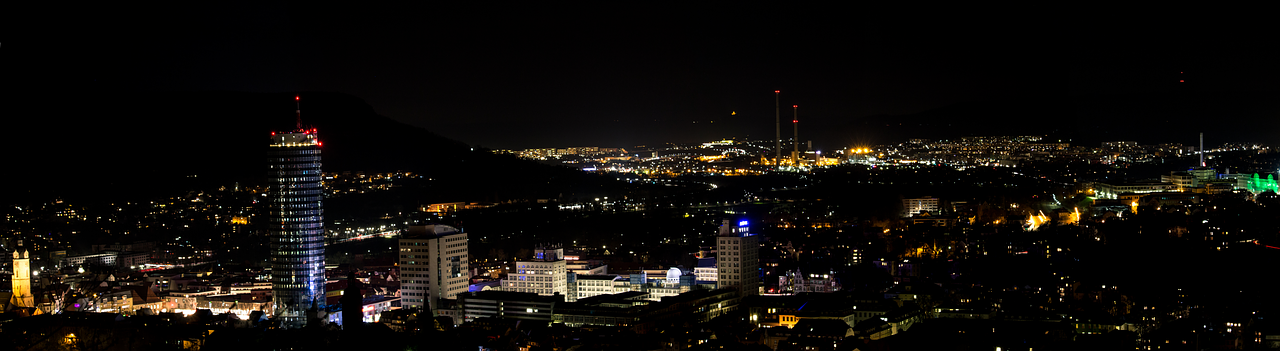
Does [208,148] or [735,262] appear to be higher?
[208,148]

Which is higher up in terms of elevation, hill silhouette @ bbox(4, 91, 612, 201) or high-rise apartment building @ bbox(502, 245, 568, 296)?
hill silhouette @ bbox(4, 91, 612, 201)

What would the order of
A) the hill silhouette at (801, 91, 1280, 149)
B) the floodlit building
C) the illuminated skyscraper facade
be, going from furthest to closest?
the hill silhouette at (801, 91, 1280, 149) → the floodlit building → the illuminated skyscraper facade

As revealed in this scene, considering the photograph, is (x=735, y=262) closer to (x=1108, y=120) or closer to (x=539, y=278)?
(x=539, y=278)

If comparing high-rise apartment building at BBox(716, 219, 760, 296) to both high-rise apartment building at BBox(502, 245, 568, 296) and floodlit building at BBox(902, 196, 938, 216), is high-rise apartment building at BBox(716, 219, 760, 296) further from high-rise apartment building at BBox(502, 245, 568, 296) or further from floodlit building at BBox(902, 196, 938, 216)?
floodlit building at BBox(902, 196, 938, 216)

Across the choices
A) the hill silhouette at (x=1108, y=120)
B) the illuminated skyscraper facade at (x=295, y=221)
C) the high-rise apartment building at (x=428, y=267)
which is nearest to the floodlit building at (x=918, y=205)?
the hill silhouette at (x=1108, y=120)

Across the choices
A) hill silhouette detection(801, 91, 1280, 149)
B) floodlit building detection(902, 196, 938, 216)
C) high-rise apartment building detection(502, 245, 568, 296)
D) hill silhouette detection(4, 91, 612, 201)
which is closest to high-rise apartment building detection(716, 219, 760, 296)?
high-rise apartment building detection(502, 245, 568, 296)

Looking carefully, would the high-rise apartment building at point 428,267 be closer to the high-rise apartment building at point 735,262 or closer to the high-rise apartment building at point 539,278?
the high-rise apartment building at point 539,278

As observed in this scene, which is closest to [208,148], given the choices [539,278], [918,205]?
[539,278]
